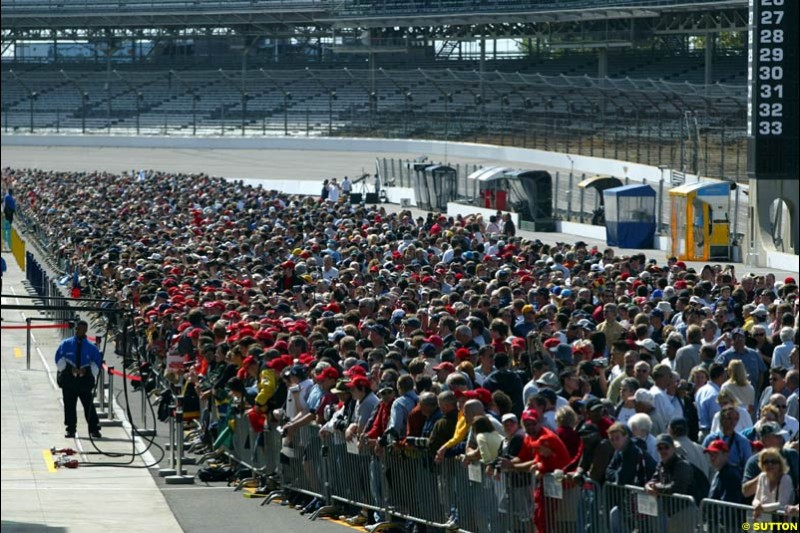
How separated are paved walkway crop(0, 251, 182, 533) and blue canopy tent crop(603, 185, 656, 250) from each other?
1936 cm

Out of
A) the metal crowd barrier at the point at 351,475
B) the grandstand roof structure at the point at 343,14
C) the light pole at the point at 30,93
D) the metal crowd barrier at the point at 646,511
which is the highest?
the grandstand roof structure at the point at 343,14

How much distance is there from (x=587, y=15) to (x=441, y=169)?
22.0 m

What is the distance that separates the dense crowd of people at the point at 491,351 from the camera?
31.7 ft

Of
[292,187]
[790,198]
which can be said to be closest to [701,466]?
[790,198]

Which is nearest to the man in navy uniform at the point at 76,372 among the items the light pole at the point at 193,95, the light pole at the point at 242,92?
the light pole at the point at 242,92

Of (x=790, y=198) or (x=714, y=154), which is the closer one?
(x=790, y=198)

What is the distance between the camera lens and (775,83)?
1188 inches

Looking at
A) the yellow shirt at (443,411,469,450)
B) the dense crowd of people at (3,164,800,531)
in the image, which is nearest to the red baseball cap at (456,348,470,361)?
the dense crowd of people at (3,164,800,531)

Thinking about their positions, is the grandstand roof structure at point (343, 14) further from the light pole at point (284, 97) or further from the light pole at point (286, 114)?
the light pole at point (286, 114)

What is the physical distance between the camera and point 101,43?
314ft

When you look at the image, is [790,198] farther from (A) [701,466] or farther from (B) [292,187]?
(B) [292,187]

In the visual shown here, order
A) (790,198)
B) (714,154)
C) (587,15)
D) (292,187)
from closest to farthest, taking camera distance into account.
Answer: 1. (790,198)
2. (714,154)
3. (292,187)
4. (587,15)

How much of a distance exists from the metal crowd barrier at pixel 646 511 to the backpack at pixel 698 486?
0.10 meters

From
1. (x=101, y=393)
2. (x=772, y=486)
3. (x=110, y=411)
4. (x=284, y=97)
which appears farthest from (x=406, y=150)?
(x=772, y=486)
